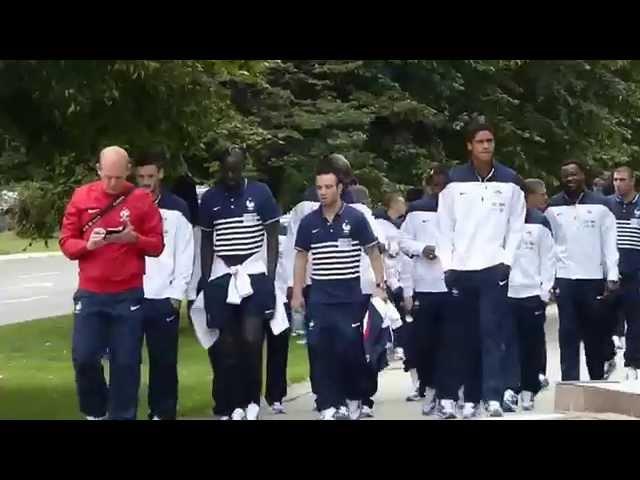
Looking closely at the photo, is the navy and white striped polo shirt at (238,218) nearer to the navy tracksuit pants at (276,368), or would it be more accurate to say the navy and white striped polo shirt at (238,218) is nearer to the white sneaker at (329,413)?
the white sneaker at (329,413)

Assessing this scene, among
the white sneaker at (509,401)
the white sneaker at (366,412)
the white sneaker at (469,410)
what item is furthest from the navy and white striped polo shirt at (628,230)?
the white sneaker at (469,410)

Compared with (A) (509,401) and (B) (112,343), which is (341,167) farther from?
(B) (112,343)

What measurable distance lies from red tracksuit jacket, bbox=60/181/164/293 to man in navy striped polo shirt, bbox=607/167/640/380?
5584 millimetres

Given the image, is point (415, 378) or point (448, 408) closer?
point (448, 408)

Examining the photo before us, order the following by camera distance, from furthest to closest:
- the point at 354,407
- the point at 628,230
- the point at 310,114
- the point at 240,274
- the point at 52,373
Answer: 1. the point at 310,114
2. the point at 52,373
3. the point at 628,230
4. the point at 354,407
5. the point at 240,274

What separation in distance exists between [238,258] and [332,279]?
0.74 metres

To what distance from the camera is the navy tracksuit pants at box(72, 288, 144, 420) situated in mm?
10406

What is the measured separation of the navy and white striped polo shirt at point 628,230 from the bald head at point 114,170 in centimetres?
623

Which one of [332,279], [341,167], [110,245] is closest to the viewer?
[110,245]

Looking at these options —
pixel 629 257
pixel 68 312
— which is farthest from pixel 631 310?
pixel 68 312

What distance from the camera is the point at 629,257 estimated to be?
15.4m

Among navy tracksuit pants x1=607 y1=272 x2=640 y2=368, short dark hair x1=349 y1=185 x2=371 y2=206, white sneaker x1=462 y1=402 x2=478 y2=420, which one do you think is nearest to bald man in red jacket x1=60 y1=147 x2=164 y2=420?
short dark hair x1=349 y1=185 x2=371 y2=206

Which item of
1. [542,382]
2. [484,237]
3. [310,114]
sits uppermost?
[310,114]
